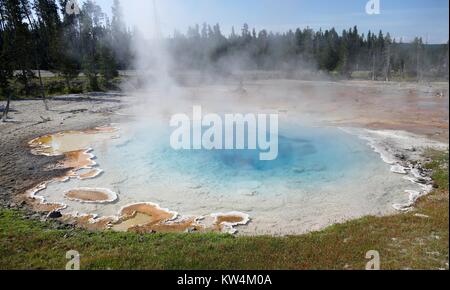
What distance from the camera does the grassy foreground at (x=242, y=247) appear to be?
18.1 feet

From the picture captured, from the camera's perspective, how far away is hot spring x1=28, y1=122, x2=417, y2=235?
876 cm

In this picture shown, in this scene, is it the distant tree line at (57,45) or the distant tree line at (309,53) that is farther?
the distant tree line at (309,53)

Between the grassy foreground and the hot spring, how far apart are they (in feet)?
3.86

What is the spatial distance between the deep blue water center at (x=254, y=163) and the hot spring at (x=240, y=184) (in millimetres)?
29

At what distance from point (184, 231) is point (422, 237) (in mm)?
4280

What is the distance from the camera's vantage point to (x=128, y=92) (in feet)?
106

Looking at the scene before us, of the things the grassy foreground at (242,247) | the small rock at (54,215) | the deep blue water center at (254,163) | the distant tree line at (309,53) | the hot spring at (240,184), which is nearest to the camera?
the grassy foreground at (242,247)

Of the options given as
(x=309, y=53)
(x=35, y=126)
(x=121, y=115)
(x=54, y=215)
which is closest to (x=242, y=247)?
(x=54, y=215)

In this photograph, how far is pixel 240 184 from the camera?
10.7 meters

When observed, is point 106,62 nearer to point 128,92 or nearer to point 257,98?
point 128,92

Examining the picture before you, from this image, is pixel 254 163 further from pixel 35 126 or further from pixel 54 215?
pixel 35 126

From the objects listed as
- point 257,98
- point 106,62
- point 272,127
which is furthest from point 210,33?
point 272,127

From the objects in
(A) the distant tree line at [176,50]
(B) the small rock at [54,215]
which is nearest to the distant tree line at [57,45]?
(A) the distant tree line at [176,50]

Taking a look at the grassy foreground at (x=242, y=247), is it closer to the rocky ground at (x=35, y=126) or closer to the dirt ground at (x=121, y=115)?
the rocky ground at (x=35, y=126)
